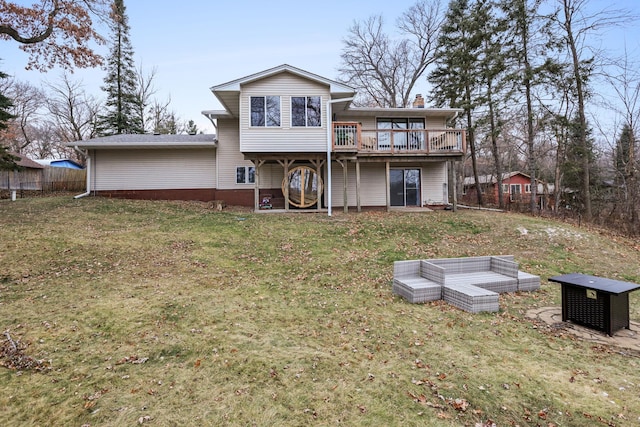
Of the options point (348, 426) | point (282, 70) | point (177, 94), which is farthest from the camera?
point (177, 94)

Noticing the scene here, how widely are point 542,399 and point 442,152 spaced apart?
502 inches

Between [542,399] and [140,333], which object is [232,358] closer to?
[140,333]

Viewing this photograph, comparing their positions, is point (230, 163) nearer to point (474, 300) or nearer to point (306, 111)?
point (306, 111)

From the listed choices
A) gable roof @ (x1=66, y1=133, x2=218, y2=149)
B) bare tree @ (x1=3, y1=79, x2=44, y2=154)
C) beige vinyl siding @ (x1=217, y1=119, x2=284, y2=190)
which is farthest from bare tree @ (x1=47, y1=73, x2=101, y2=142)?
beige vinyl siding @ (x1=217, y1=119, x2=284, y2=190)

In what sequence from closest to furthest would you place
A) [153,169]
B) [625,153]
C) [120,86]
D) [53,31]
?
[53,31] < [153,169] < [625,153] < [120,86]

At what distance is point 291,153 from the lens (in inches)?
555

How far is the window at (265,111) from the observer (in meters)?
13.9

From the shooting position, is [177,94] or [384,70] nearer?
[384,70]

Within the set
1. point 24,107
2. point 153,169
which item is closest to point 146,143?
point 153,169

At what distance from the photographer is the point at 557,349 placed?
4.16 m

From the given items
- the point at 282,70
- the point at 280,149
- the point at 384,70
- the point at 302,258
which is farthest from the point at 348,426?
the point at 384,70

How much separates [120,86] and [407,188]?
79.6 ft

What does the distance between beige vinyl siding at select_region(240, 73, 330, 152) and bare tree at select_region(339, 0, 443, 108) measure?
1486 centimetres

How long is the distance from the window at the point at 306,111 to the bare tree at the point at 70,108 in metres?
26.1
